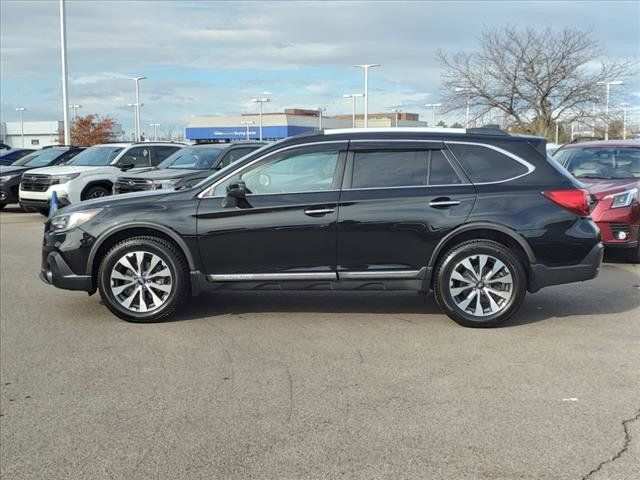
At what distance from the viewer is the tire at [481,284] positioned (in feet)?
19.9

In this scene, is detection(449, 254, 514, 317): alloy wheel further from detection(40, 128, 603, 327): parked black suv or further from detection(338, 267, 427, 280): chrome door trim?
detection(338, 267, 427, 280): chrome door trim

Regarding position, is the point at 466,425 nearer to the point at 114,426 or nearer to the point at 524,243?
the point at 114,426

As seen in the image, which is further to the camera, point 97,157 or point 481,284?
point 97,157

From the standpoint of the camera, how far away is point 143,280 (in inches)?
248

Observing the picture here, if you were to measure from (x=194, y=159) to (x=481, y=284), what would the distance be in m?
9.28

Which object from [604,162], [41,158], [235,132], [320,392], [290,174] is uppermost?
[235,132]

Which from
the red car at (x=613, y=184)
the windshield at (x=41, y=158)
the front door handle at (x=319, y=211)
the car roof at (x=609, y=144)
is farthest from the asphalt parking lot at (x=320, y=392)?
the windshield at (x=41, y=158)

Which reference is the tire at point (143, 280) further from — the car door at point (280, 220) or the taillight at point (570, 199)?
the taillight at point (570, 199)

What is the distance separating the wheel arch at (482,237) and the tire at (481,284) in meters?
0.06

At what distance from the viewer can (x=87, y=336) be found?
596cm

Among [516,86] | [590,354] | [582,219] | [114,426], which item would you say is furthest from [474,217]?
[516,86]

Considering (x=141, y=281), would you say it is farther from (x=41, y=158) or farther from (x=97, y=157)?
(x=41, y=158)

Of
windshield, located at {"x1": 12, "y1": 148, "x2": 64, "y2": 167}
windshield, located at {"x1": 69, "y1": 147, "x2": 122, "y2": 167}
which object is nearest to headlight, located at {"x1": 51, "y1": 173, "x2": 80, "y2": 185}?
windshield, located at {"x1": 69, "y1": 147, "x2": 122, "y2": 167}

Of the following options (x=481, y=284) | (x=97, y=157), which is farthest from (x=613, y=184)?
(x=97, y=157)
